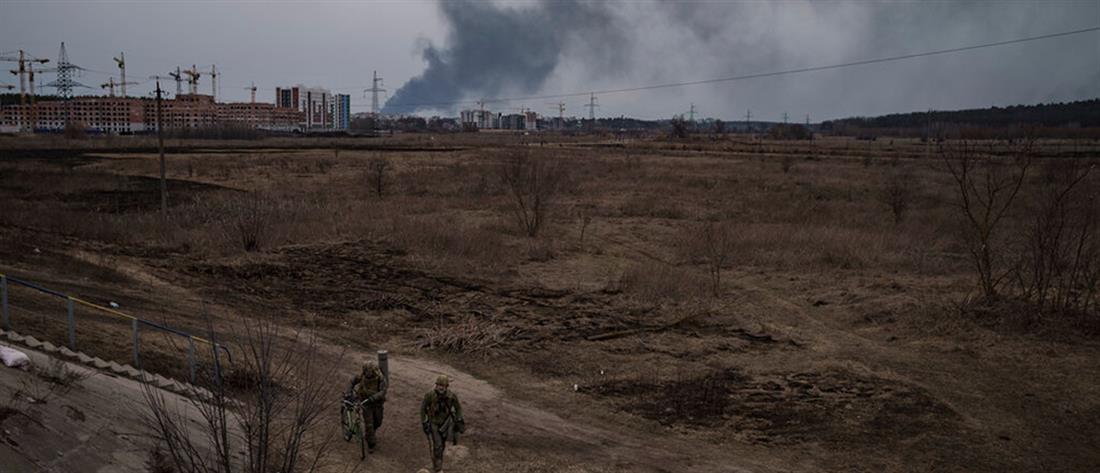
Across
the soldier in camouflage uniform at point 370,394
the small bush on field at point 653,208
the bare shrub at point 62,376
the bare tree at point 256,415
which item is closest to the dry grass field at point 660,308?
the small bush on field at point 653,208

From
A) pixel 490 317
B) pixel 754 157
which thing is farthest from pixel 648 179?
pixel 490 317

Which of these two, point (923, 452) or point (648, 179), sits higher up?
point (648, 179)

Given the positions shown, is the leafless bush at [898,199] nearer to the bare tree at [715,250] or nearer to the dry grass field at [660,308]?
the dry grass field at [660,308]

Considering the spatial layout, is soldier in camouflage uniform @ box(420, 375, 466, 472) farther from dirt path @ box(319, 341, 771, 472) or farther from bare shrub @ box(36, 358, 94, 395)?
bare shrub @ box(36, 358, 94, 395)

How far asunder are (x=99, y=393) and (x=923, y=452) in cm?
1218

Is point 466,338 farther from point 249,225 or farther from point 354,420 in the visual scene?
point 249,225

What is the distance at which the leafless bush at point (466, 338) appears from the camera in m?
16.1

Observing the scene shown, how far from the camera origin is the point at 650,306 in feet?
63.7

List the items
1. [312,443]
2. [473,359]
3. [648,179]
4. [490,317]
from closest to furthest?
[312,443] < [473,359] < [490,317] < [648,179]

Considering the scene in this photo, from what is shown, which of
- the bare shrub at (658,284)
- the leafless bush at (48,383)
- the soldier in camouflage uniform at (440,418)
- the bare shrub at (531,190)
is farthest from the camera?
the bare shrub at (531,190)

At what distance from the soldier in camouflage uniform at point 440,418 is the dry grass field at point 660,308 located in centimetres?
76

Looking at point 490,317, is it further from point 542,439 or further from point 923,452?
point 923,452

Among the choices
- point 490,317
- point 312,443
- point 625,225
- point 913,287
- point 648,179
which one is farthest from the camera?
point 648,179

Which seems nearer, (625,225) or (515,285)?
(515,285)
